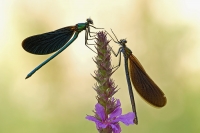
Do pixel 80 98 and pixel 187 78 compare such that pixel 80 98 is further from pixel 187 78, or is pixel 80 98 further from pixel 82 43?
pixel 187 78

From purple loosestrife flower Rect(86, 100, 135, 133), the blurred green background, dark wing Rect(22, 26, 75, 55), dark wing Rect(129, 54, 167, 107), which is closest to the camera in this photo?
purple loosestrife flower Rect(86, 100, 135, 133)

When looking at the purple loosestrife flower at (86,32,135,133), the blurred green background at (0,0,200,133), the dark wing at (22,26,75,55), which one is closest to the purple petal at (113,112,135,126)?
the purple loosestrife flower at (86,32,135,133)

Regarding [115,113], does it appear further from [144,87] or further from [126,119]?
[144,87]

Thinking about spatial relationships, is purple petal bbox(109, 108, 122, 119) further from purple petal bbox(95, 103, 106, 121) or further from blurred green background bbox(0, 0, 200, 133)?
blurred green background bbox(0, 0, 200, 133)

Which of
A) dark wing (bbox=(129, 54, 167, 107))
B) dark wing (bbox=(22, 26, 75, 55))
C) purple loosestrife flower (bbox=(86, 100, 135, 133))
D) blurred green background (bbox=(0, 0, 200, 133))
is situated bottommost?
purple loosestrife flower (bbox=(86, 100, 135, 133))

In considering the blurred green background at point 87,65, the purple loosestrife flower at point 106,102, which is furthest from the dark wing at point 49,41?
the blurred green background at point 87,65

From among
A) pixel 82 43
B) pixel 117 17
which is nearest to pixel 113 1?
pixel 117 17
